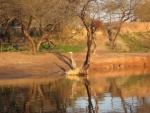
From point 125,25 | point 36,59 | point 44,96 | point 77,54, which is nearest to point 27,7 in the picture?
point 36,59

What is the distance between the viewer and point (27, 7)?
35500mm

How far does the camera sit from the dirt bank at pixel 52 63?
33.4 metres

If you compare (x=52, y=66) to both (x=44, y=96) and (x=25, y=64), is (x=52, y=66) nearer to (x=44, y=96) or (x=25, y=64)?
(x=25, y=64)

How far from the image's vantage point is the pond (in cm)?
1794

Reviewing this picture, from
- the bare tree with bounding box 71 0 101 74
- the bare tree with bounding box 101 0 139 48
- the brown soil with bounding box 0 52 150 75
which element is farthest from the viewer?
the bare tree with bounding box 101 0 139 48

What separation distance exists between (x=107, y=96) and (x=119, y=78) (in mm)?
9009

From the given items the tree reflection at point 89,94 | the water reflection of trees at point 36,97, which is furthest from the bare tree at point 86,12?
the water reflection of trees at point 36,97

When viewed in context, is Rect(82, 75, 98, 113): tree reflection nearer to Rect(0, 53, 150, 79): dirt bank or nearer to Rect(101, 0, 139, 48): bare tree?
Rect(0, 53, 150, 79): dirt bank

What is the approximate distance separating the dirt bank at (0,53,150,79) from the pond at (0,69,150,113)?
369 centimetres

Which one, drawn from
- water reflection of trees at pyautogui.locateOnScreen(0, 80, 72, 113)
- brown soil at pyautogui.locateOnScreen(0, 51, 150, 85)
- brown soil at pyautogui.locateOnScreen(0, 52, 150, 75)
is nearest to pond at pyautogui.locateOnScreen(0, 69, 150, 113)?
water reflection of trees at pyautogui.locateOnScreen(0, 80, 72, 113)

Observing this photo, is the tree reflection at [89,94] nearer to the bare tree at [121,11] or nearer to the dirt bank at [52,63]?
the dirt bank at [52,63]

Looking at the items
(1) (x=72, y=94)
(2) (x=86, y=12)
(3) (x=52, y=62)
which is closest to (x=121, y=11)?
(3) (x=52, y=62)

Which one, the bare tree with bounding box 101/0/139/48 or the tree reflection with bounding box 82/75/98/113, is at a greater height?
the bare tree with bounding box 101/0/139/48

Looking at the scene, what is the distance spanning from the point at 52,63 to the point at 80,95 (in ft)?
46.7
